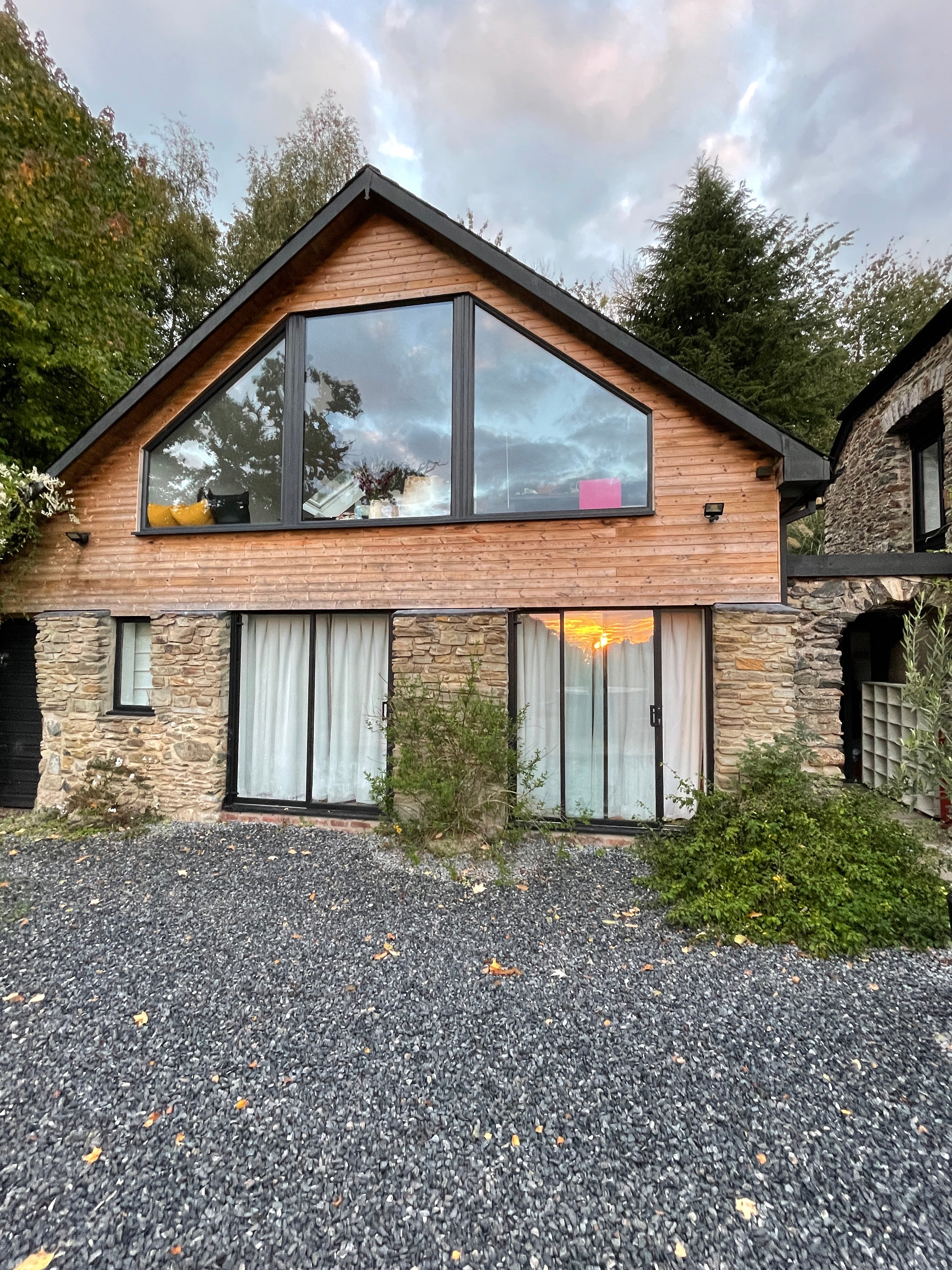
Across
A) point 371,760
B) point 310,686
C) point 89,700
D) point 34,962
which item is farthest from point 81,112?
point 34,962

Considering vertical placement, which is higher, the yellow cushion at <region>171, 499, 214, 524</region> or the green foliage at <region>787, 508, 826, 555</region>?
the green foliage at <region>787, 508, 826, 555</region>

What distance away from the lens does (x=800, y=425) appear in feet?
44.2

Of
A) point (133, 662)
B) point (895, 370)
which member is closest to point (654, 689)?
point (133, 662)

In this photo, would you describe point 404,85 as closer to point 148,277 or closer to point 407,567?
point 148,277

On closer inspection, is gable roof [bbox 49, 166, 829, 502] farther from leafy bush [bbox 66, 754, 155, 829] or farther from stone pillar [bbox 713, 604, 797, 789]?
→ leafy bush [bbox 66, 754, 155, 829]

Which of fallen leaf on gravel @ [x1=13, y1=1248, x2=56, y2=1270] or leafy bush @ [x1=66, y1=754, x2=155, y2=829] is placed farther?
leafy bush @ [x1=66, y1=754, x2=155, y2=829]

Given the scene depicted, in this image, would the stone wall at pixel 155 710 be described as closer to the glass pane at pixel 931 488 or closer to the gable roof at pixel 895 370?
the gable roof at pixel 895 370

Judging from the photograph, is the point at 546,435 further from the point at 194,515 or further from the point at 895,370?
the point at 895,370

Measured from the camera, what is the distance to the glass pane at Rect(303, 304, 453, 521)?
596 centimetres

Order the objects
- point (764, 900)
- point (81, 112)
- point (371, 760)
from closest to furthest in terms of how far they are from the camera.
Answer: point (764, 900) → point (371, 760) → point (81, 112)

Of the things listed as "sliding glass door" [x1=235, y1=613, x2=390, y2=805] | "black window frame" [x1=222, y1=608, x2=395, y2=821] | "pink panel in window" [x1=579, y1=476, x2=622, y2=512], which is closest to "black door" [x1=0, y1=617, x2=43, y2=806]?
"black window frame" [x1=222, y1=608, x2=395, y2=821]

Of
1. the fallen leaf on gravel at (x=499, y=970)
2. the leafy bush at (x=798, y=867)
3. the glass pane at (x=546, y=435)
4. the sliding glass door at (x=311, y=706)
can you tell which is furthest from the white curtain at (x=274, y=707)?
the leafy bush at (x=798, y=867)

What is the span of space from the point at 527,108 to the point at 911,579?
14.2 metres

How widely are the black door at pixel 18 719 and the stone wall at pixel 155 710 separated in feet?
2.04
